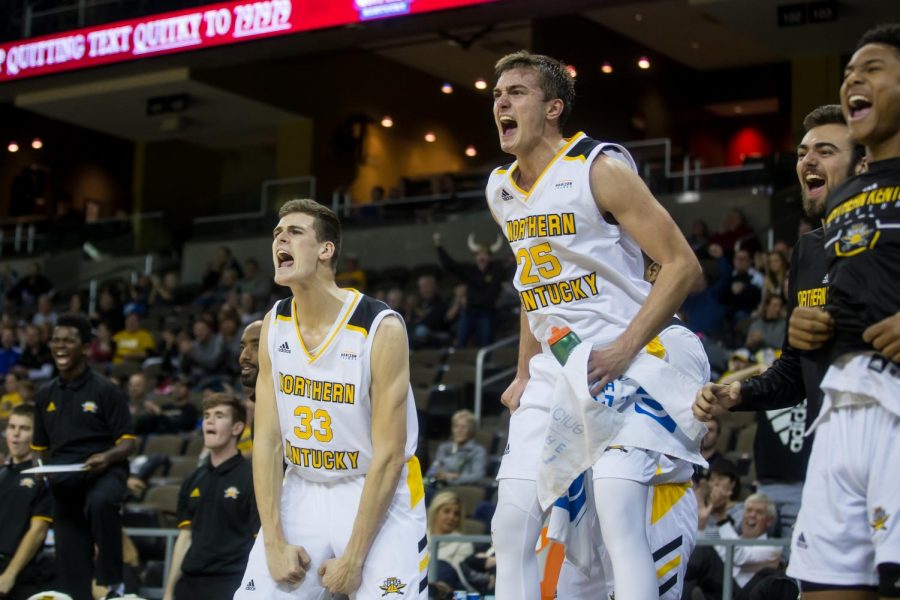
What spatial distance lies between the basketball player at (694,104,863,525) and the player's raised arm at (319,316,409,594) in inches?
48.6

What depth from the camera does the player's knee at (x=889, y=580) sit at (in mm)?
2877

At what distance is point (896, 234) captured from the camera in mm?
3029

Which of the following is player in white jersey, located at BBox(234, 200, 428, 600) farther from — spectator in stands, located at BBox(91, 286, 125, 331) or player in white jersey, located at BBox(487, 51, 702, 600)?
spectator in stands, located at BBox(91, 286, 125, 331)

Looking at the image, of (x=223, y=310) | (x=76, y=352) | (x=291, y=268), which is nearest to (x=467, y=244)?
(x=223, y=310)

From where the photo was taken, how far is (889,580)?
9.49 ft

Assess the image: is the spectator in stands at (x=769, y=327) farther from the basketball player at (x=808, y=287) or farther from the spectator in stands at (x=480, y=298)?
the basketball player at (x=808, y=287)

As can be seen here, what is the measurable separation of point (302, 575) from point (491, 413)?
7.84 meters

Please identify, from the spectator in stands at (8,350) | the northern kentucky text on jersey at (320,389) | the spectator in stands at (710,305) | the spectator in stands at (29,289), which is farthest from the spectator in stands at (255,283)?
the northern kentucky text on jersey at (320,389)

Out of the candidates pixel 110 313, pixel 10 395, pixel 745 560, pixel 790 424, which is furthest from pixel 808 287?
pixel 110 313

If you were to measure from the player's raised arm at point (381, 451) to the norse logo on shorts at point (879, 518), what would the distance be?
1962mm

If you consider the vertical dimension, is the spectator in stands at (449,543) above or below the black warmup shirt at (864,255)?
below

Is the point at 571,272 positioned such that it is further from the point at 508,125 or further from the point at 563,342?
the point at 508,125

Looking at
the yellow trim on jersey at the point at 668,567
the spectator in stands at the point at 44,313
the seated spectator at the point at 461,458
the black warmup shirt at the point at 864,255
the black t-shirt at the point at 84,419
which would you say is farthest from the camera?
the spectator in stands at the point at 44,313

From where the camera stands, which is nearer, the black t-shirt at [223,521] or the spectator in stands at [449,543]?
the black t-shirt at [223,521]
